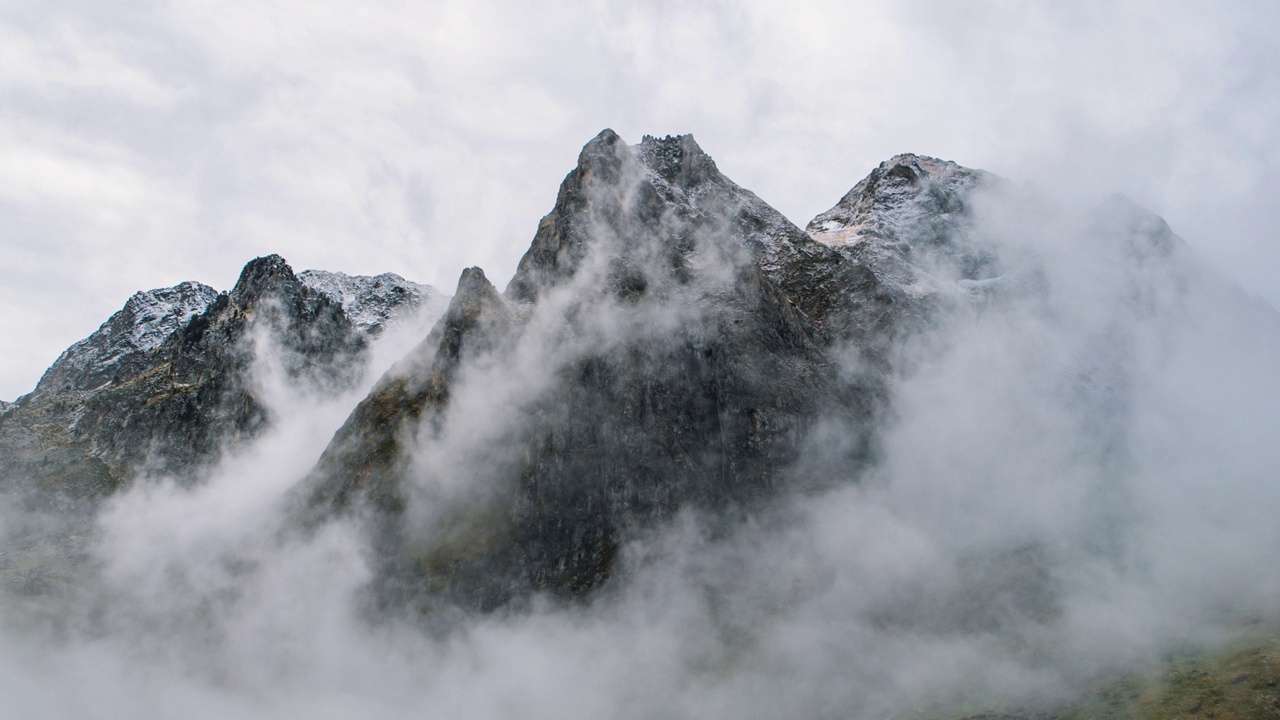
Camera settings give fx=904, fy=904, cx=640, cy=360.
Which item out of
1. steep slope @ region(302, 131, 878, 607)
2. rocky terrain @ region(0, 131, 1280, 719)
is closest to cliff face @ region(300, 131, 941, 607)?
steep slope @ region(302, 131, 878, 607)

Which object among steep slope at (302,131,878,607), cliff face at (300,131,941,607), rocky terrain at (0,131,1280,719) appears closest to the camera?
rocky terrain at (0,131,1280,719)

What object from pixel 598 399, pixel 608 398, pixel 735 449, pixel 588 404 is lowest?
pixel 735 449

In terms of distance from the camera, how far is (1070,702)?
110750mm

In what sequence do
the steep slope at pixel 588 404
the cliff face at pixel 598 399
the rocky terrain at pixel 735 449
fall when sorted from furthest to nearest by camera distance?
the cliff face at pixel 598 399
the steep slope at pixel 588 404
the rocky terrain at pixel 735 449

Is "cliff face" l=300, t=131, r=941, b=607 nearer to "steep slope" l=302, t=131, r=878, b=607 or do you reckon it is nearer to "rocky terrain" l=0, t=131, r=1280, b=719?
"steep slope" l=302, t=131, r=878, b=607

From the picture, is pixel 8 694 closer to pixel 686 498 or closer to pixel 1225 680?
pixel 686 498

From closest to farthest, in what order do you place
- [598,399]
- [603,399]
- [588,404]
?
[588,404], [598,399], [603,399]

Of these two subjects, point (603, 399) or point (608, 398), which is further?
point (608, 398)

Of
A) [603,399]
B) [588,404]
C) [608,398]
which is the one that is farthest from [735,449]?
[588,404]

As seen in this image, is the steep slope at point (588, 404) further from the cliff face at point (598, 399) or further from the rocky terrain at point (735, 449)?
the rocky terrain at point (735, 449)

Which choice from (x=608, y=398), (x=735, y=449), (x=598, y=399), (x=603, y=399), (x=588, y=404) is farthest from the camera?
(x=735, y=449)

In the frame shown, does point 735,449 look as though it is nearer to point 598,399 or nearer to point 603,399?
point 603,399

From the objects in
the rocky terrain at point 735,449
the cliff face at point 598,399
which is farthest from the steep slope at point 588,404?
the rocky terrain at point 735,449

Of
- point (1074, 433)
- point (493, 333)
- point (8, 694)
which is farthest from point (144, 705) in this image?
point (1074, 433)
